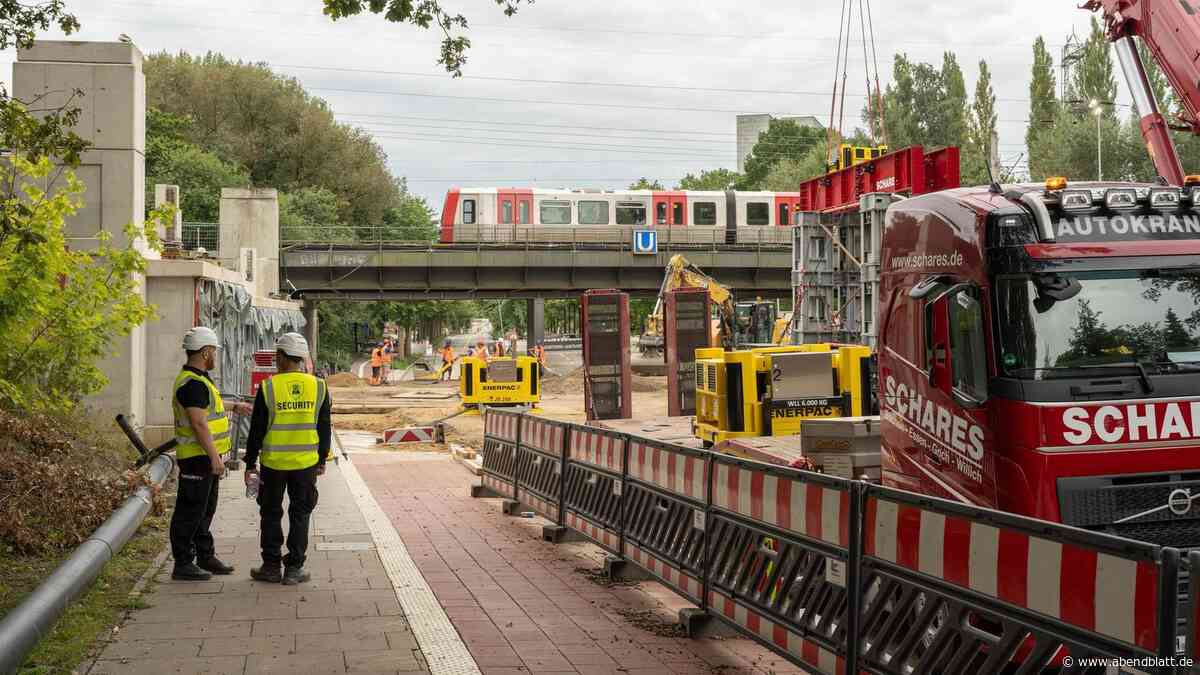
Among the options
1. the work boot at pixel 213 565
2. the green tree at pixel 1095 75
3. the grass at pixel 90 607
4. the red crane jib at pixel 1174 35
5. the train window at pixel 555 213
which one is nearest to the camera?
the grass at pixel 90 607

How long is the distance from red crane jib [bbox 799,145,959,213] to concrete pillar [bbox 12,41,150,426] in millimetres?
12180

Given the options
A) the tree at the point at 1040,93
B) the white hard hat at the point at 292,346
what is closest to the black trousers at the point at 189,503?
the white hard hat at the point at 292,346

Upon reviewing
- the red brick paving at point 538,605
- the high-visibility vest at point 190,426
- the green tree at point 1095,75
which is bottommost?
the red brick paving at point 538,605

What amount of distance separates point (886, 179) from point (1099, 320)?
51.5ft

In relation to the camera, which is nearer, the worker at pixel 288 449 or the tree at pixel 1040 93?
the worker at pixel 288 449

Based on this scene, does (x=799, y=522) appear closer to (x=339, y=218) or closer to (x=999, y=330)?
(x=999, y=330)

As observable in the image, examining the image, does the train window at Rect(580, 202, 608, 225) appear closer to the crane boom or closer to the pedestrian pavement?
the crane boom

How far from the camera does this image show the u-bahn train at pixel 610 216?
2242 inches

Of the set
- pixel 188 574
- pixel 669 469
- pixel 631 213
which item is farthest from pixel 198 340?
pixel 631 213

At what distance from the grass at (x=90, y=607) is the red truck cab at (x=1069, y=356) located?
5332mm

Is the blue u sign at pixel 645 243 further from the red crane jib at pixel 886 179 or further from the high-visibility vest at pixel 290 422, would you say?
the high-visibility vest at pixel 290 422

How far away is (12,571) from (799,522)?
605 centimetres
